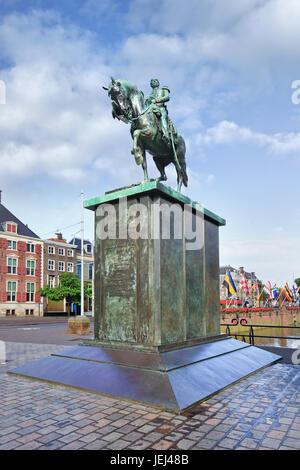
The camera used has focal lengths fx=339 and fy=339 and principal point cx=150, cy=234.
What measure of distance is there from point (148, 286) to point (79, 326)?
1477cm

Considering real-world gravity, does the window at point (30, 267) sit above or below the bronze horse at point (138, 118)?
below

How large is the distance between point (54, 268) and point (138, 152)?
5088cm

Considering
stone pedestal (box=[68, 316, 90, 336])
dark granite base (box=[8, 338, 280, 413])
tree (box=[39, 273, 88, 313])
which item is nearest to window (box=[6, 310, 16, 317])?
tree (box=[39, 273, 88, 313])

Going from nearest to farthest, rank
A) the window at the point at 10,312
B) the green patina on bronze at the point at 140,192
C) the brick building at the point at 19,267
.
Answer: the green patina on bronze at the point at 140,192, the window at the point at 10,312, the brick building at the point at 19,267

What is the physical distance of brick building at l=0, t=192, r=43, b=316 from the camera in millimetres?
46781

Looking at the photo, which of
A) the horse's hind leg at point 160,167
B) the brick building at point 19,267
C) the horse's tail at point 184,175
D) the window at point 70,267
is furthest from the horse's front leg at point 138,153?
the window at point 70,267

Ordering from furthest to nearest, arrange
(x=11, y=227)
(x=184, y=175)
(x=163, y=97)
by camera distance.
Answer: (x=11, y=227) < (x=184, y=175) < (x=163, y=97)

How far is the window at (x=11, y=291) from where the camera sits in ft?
155

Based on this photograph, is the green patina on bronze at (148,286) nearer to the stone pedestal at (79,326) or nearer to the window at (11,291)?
the stone pedestal at (79,326)

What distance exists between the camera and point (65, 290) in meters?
51.2

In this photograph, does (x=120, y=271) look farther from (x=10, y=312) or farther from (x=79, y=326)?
(x=10, y=312)

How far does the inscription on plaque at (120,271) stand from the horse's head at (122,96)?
2.75 m

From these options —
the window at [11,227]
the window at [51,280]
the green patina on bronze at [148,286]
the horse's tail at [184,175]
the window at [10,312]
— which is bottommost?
the window at [10,312]

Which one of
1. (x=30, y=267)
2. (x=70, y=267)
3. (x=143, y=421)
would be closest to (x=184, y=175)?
(x=143, y=421)
